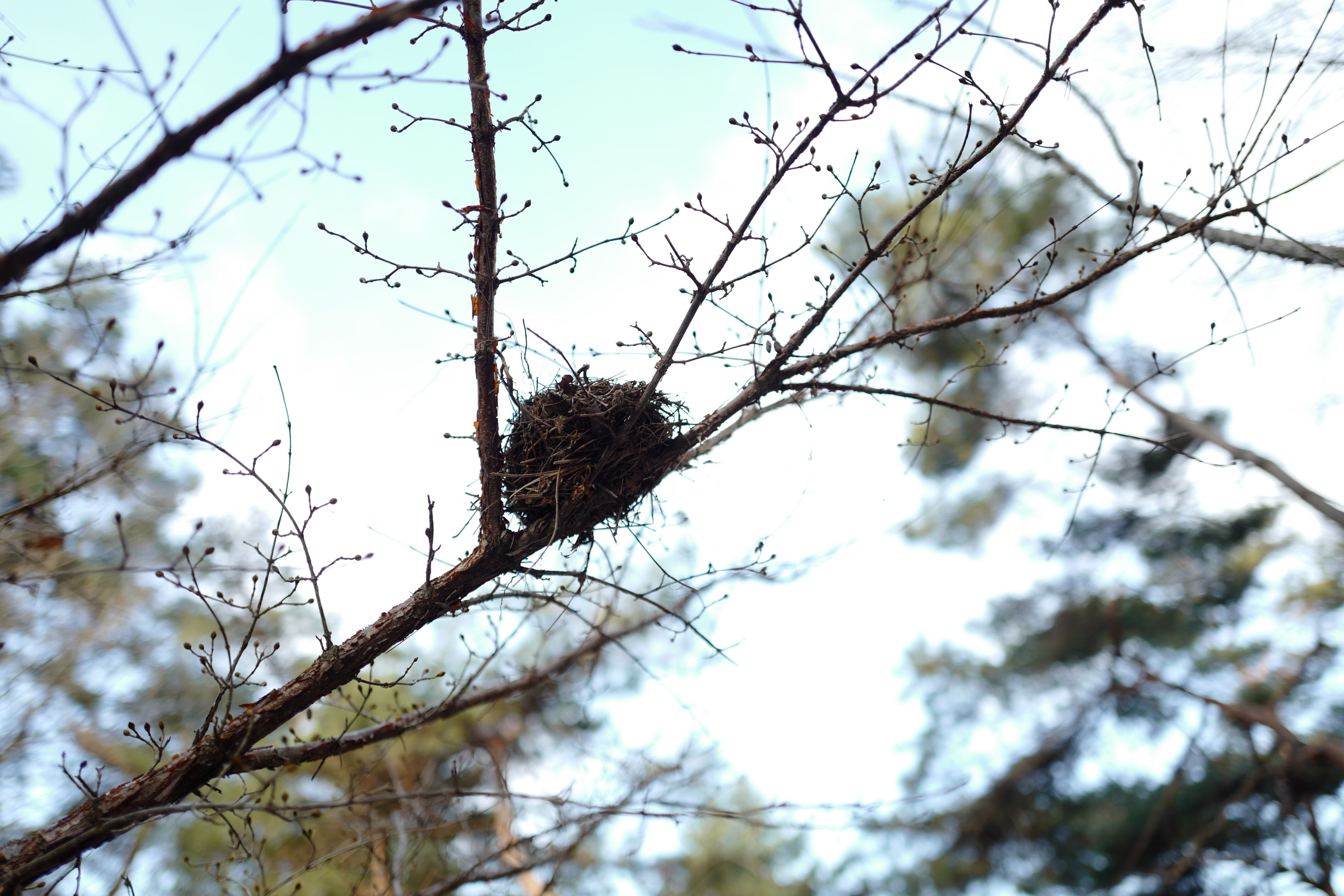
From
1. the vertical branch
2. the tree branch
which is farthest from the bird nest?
the tree branch

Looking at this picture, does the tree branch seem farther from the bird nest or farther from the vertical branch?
the bird nest

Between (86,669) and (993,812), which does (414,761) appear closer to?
(86,669)

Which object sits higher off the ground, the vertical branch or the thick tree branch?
the vertical branch

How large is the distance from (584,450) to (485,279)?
659 millimetres

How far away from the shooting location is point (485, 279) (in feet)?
8.41

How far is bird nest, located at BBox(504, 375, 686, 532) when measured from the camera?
2682mm

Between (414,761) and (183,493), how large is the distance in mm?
3151

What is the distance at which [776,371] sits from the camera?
2863 millimetres

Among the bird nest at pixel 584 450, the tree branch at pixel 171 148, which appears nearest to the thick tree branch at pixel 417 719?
the bird nest at pixel 584 450

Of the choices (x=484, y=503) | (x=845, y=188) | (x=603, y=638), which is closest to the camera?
(x=845, y=188)

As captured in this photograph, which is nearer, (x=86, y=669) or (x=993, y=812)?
(x=86, y=669)

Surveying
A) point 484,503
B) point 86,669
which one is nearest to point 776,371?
point 484,503

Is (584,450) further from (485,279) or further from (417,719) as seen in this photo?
(417,719)

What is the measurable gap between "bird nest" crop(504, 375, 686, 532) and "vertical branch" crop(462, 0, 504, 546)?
7cm
